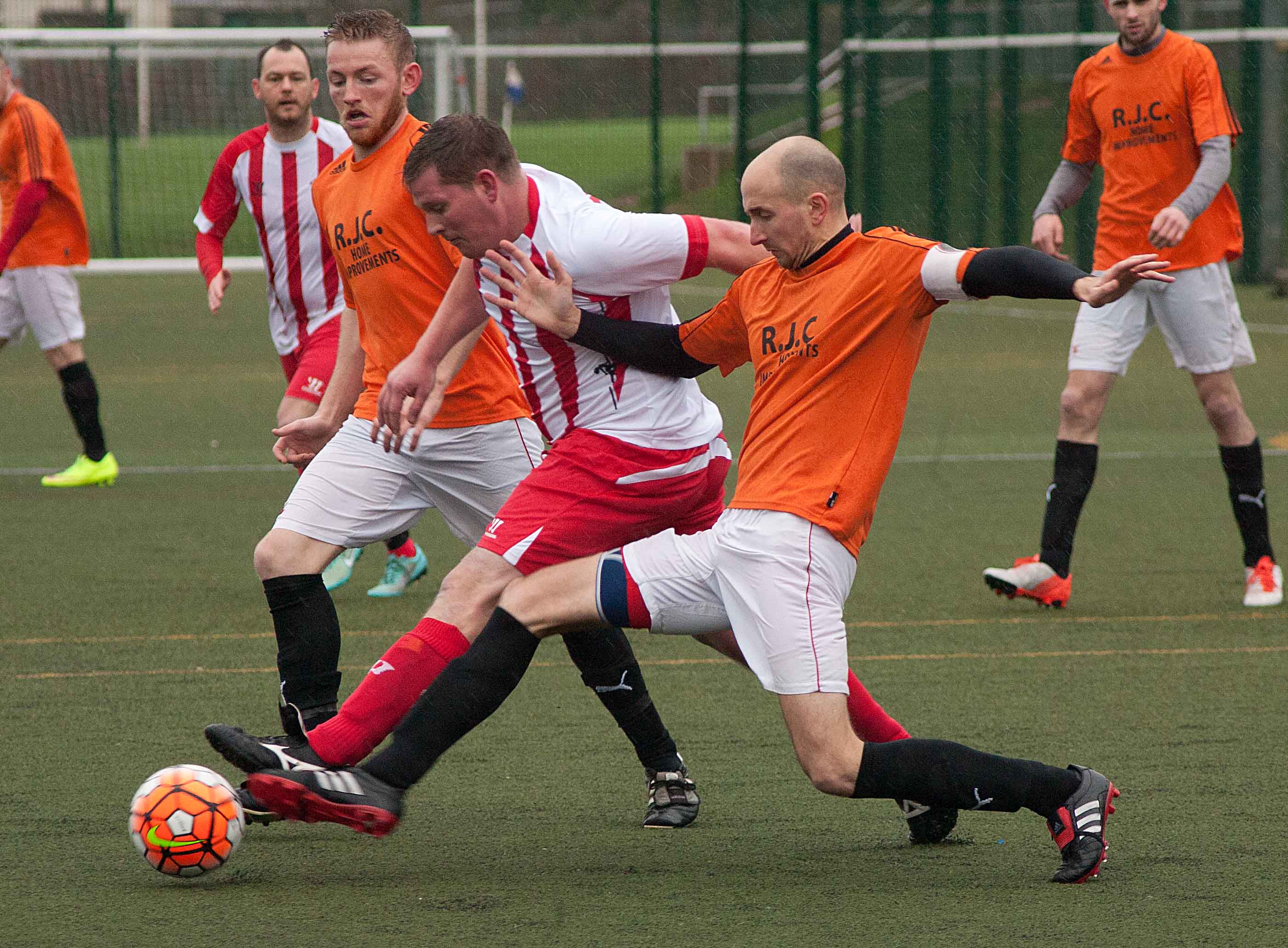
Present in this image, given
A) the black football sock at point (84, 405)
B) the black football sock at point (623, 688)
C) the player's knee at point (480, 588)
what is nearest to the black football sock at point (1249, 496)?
the black football sock at point (623, 688)

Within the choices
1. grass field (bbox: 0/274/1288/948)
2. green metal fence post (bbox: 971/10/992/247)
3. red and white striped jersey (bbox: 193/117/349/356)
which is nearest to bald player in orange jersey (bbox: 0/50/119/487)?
grass field (bbox: 0/274/1288/948)

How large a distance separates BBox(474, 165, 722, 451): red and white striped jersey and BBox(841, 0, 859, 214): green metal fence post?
17357 millimetres

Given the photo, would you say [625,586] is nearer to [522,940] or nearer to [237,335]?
[522,940]

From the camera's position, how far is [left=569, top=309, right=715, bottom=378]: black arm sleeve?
4113 mm

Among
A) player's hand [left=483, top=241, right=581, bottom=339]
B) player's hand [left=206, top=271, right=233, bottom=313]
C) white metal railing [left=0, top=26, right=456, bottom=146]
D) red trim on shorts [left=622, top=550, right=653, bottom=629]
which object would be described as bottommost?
red trim on shorts [left=622, top=550, right=653, bottom=629]

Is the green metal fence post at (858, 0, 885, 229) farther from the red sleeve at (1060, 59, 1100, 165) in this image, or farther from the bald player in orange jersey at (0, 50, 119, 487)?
the red sleeve at (1060, 59, 1100, 165)

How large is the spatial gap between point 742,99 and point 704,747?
64.3 ft

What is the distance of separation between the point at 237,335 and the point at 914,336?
14859 mm

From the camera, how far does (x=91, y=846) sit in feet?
13.3

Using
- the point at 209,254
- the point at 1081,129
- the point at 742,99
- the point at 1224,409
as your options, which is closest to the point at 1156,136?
the point at 1081,129

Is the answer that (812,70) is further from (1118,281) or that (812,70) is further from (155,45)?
(1118,281)

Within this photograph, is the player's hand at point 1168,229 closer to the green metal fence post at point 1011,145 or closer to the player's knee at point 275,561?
the player's knee at point 275,561

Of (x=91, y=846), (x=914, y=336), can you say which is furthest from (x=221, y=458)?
(x=914, y=336)

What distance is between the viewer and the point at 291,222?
6.82 m
